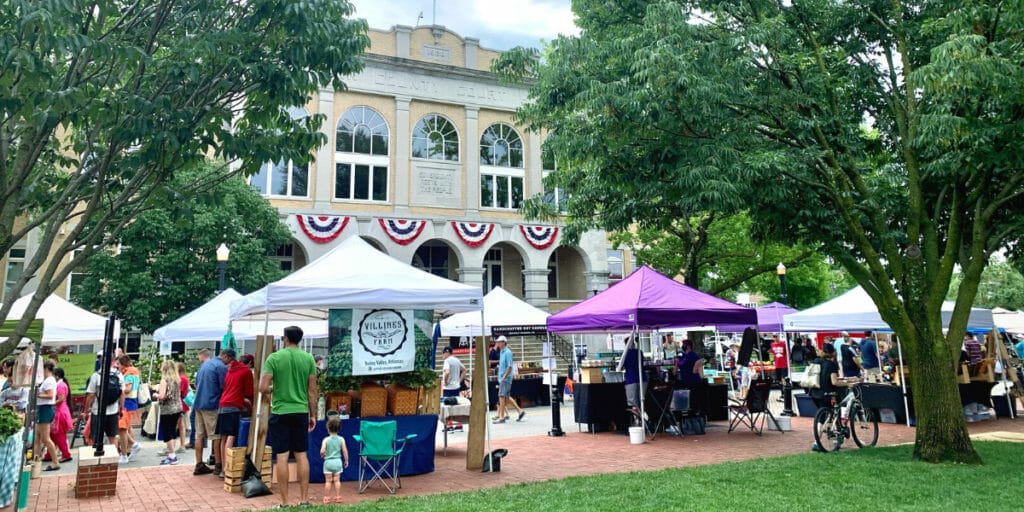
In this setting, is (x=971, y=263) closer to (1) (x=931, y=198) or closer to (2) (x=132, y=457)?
(1) (x=931, y=198)

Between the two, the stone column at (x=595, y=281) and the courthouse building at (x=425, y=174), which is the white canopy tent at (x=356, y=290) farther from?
the stone column at (x=595, y=281)

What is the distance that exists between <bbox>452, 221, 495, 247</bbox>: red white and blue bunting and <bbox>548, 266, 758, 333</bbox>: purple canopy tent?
1721 cm

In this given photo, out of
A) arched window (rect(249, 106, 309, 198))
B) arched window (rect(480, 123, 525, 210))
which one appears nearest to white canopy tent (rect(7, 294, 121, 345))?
arched window (rect(249, 106, 309, 198))

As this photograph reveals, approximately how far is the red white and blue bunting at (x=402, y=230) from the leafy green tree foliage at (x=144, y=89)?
806 inches

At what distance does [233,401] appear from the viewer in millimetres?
9062

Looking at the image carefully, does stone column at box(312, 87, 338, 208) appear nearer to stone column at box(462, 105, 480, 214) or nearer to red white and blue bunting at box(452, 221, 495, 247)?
red white and blue bunting at box(452, 221, 495, 247)

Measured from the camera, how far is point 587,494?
7.72 metres

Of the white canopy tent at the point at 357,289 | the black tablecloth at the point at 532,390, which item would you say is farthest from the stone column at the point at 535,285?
the white canopy tent at the point at 357,289

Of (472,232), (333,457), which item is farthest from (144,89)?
(472,232)

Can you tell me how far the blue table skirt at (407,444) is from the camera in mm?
8836

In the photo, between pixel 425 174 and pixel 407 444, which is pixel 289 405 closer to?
pixel 407 444

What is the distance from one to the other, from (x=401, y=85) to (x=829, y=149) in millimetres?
23095

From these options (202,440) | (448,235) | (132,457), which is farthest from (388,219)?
(202,440)

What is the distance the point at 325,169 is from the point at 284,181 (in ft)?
5.67
